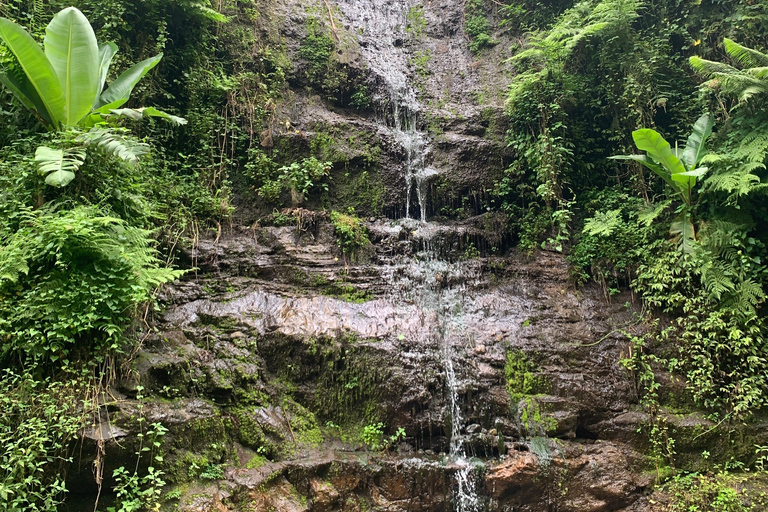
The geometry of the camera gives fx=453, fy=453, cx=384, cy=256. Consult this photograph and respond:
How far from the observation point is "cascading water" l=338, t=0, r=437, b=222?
9.17m

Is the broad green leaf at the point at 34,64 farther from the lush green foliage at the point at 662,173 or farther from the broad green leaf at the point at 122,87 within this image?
the lush green foliage at the point at 662,173

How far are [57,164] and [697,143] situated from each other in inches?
341

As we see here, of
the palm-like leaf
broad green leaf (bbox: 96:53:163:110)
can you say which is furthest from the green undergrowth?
broad green leaf (bbox: 96:53:163:110)

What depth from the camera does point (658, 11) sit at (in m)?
9.34

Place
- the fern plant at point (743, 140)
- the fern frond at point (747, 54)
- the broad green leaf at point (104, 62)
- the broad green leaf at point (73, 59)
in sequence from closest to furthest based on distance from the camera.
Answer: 1. the broad green leaf at point (73, 59)
2. the broad green leaf at point (104, 62)
3. the fern plant at point (743, 140)
4. the fern frond at point (747, 54)

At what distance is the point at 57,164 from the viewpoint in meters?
4.65

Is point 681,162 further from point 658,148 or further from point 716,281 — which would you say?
point 716,281

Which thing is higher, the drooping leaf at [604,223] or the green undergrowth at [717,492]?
the drooping leaf at [604,223]

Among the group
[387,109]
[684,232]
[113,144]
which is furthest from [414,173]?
[113,144]

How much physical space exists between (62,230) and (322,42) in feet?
25.1

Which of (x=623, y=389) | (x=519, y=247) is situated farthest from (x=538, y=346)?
(x=519, y=247)

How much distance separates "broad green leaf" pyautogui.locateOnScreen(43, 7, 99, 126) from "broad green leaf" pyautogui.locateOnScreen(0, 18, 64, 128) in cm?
11

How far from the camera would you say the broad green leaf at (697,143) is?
22.9ft

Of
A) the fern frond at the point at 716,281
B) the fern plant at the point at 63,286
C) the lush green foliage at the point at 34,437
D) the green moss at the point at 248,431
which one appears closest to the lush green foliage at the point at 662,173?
the fern frond at the point at 716,281
